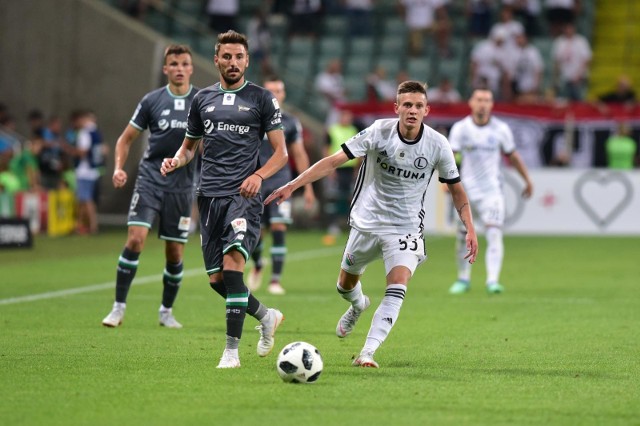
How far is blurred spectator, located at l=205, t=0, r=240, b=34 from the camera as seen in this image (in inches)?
1190

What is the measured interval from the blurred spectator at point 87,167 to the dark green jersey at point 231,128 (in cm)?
1627

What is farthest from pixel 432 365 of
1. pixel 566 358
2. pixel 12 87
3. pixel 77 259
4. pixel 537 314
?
pixel 12 87

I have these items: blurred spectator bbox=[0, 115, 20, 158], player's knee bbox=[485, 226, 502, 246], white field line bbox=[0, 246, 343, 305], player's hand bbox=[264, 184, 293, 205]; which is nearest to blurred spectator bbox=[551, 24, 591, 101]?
white field line bbox=[0, 246, 343, 305]

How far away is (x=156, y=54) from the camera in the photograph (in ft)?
93.0

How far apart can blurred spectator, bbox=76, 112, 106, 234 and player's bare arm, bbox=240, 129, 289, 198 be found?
1645 centimetres

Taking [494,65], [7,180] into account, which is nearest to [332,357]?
[7,180]

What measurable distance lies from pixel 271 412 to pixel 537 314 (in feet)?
20.5

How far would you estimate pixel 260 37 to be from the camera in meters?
29.6

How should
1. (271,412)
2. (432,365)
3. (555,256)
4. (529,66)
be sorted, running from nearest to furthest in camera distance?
(271,412), (432,365), (555,256), (529,66)

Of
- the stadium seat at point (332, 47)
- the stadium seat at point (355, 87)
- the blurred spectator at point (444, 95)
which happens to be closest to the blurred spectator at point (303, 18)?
the stadium seat at point (332, 47)

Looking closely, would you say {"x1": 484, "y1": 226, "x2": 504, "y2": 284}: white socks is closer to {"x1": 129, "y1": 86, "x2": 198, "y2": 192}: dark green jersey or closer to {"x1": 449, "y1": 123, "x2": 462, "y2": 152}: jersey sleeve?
{"x1": 449, "y1": 123, "x2": 462, "y2": 152}: jersey sleeve

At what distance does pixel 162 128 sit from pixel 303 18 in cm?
1997

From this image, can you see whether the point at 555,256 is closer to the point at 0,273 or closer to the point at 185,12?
the point at 0,273

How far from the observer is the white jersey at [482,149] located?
14.9 metres
